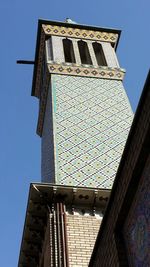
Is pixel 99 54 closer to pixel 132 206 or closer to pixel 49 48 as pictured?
pixel 49 48

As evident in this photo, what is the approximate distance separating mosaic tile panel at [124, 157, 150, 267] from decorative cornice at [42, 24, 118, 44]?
1011 centimetres

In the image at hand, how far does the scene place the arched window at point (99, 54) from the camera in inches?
515

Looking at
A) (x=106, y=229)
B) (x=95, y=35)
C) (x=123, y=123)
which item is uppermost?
(x=95, y=35)

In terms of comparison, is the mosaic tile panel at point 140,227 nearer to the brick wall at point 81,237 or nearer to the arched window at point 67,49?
the brick wall at point 81,237

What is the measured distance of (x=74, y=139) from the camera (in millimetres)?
9500

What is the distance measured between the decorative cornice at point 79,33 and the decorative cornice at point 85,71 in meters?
2.27

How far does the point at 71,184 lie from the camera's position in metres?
8.32

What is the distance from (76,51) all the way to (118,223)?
887 cm

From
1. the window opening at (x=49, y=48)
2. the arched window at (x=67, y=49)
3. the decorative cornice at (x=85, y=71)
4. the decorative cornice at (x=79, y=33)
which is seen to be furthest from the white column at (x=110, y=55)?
the window opening at (x=49, y=48)

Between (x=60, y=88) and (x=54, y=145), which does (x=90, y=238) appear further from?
(x=60, y=88)

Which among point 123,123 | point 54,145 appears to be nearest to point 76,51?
point 123,123

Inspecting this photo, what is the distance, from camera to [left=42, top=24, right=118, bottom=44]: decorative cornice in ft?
46.5

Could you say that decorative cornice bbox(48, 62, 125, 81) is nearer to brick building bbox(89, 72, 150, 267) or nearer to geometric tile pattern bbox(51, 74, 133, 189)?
geometric tile pattern bbox(51, 74, 133, 189)

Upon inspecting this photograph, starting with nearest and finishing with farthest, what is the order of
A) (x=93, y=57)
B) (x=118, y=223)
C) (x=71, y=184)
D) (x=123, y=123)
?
(x=118, y=223), (x=71, y=184), (x=123, y=123), (x=93, y=57)
